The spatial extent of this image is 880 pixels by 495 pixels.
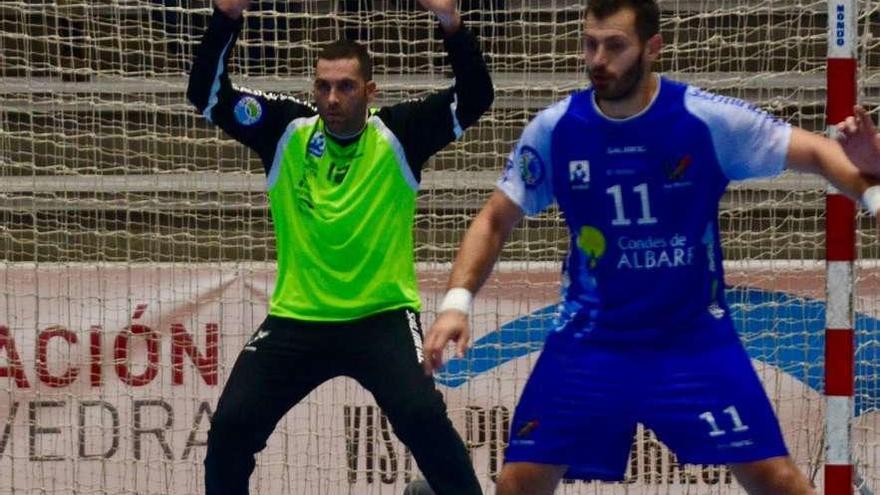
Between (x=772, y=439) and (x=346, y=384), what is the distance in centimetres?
342

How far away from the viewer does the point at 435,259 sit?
7988 millimetres

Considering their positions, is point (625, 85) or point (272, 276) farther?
point (272, 276)

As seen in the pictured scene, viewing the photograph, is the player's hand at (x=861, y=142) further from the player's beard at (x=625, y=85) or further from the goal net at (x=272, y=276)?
the goal net at (x=272, y=276)

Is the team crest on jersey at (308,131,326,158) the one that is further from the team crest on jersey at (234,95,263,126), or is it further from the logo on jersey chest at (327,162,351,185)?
the team crest on jersey at (234,95,263,126)

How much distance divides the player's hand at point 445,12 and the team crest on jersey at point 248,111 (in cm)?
78

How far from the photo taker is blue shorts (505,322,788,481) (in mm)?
4516

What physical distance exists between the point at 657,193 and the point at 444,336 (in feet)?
2.42

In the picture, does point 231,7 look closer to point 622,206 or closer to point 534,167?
point 534,167

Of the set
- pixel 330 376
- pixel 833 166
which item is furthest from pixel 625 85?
pixel 330 376

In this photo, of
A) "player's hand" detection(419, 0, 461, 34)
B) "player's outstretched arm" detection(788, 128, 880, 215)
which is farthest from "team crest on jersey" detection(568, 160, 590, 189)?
"player's hand" detection(419, 0, 461, 34)

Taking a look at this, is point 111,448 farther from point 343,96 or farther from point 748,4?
point 748,4

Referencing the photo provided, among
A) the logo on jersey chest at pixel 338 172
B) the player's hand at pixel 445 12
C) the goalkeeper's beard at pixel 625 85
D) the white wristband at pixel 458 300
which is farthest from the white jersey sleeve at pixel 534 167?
the logo on jersey chest at pixel 338 172

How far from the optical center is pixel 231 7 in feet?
19.4

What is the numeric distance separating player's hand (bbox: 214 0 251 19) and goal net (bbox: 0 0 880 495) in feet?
5.35
